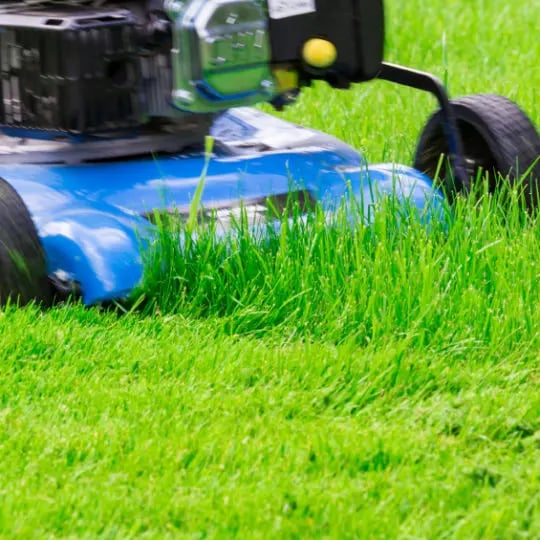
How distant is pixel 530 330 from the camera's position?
274cm

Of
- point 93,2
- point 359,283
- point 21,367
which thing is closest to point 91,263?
point 21,367

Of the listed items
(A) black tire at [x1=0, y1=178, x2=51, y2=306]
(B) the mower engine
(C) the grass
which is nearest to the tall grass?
(C) the grass

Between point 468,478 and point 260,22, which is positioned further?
point 260,22

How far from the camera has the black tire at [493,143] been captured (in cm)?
334

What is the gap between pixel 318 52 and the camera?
129 inches

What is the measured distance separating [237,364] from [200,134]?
1.00 m

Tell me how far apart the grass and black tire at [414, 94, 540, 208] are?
0.12m

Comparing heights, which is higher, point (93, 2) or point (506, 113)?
point (93, 2)

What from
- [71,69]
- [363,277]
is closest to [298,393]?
[363,277]

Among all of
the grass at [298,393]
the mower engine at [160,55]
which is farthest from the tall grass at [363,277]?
the mower engine at [160,55]

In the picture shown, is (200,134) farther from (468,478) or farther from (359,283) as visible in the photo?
(468,478)

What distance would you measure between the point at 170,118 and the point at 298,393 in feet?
3.60

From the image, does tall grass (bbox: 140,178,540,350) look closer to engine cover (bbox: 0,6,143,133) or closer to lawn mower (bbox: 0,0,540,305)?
lawn mower (bbox: 0,0,540,305)

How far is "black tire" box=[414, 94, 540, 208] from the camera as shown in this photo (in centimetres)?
334
